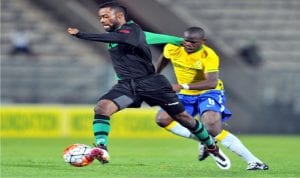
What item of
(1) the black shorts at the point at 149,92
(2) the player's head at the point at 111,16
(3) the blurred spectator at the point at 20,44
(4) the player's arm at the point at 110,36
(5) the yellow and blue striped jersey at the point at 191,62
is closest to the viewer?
(4) the player's arm at the point at 110,36

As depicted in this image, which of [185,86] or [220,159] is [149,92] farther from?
[220,159]

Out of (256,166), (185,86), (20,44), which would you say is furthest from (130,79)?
(20,44)

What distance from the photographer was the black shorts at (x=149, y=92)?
1130 centimetres

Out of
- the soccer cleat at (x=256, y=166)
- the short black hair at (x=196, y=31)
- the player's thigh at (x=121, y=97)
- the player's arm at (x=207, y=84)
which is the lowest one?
the soccer cleat at (x=256, y=166)

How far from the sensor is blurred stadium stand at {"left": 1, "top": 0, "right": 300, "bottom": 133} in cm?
2377

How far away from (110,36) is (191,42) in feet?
5.93

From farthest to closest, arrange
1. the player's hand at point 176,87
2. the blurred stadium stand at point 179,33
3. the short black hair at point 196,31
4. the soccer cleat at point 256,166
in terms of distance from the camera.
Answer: the blurred stadium stand at point 179,33, the short black hair at point 196,31, the soccer cleat at point 256,166, the player's hand at point 176,87

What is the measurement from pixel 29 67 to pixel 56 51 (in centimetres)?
360

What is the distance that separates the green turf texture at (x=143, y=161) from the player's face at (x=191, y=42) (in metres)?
1.51

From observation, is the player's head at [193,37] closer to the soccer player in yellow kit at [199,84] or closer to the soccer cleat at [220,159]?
the soccer player in yellow kit at [199,84]

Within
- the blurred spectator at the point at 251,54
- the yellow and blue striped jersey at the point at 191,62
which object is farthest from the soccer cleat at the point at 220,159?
the blurred spectator at the point at 251,54

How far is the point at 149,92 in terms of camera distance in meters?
11.4

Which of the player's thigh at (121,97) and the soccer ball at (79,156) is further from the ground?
the player's thigh at (121,97)

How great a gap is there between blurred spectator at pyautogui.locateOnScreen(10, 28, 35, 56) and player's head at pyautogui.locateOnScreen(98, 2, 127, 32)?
15.1 m
